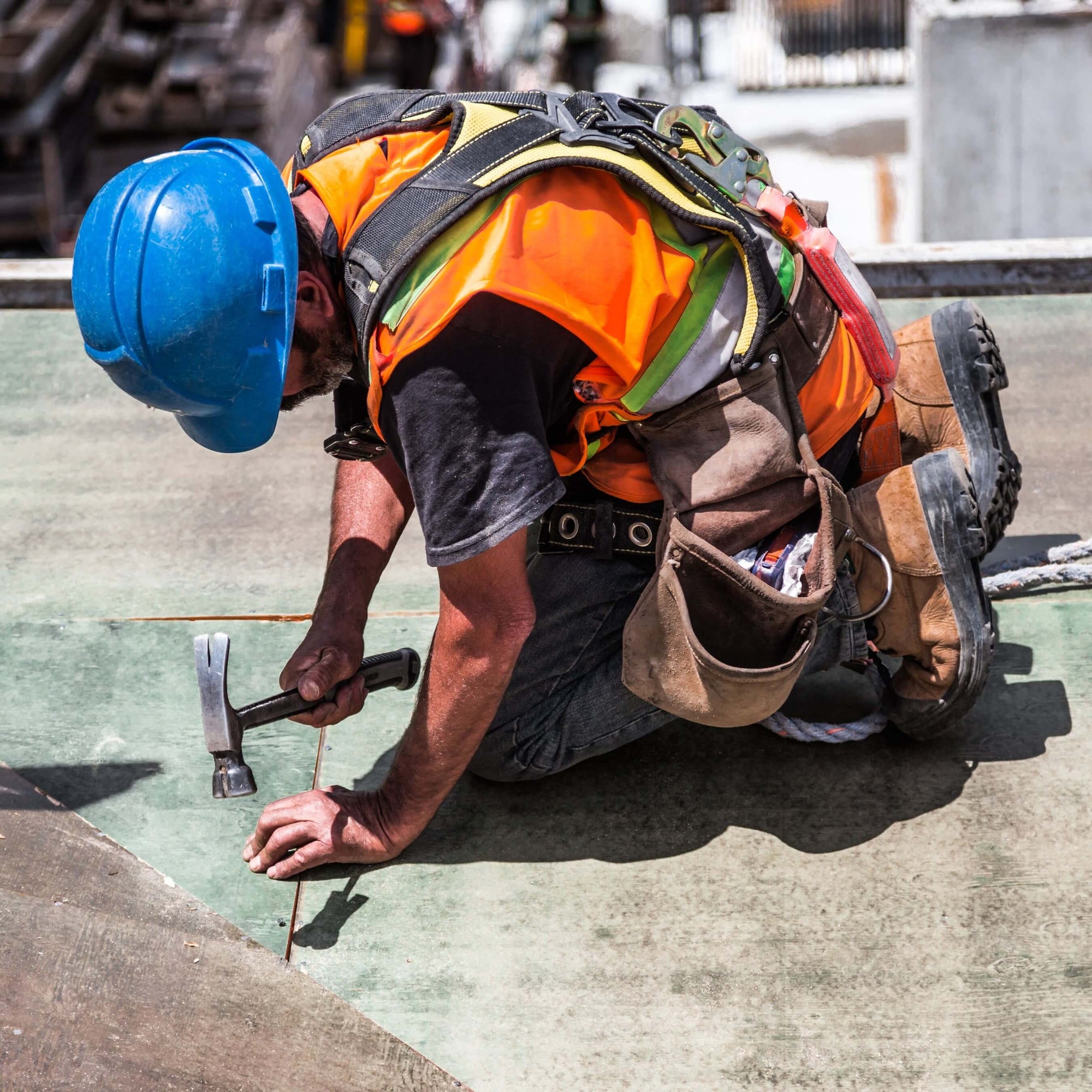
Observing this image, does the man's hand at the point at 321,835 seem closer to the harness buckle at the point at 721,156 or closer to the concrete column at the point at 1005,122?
the harness buckle at the point at 721,156

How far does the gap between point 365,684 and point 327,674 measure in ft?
0.30

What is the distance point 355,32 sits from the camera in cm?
1449

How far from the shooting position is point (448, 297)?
1995mm

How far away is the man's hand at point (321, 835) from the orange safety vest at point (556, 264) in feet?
2.34

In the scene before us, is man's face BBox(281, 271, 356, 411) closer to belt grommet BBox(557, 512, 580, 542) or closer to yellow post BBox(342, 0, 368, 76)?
belt grommet BBox(557, 512, 580, 542)

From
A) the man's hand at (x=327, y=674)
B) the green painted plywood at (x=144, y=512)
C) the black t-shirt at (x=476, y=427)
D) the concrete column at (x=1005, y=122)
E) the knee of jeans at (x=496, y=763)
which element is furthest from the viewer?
the concrete column at (x=1005, y=122)

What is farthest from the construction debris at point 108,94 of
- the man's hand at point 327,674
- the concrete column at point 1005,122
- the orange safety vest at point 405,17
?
the man's hand at point 327,674

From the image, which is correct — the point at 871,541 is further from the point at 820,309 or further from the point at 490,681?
the point at 490,681

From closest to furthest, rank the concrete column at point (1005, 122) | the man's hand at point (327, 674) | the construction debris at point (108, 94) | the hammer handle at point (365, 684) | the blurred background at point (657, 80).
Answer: the hammer handle at point (365, 684), the man's hand at point (327, 674), the concrete column at point (1005, 122), the blurred background at point (657, 80), the construction debris at point (108, 94)

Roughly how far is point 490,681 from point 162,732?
2.94 ft

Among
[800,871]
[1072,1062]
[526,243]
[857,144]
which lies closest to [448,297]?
[526,243]

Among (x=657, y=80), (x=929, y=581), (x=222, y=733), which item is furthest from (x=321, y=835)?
(x=657, y=80)

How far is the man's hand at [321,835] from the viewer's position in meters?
2.38

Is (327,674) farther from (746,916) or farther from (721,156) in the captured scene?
(721,156)
